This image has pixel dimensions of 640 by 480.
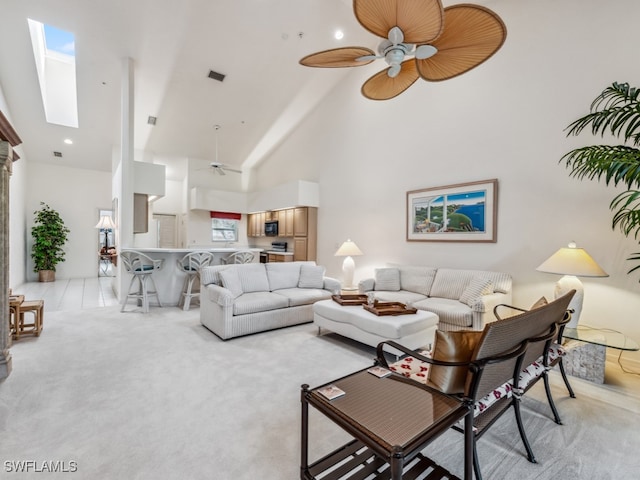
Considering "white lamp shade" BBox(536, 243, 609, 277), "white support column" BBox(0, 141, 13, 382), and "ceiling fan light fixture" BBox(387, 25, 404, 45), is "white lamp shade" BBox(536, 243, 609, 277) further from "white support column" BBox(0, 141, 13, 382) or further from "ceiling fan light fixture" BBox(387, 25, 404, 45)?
"white support column" BBox(0, 141, 13, 382)

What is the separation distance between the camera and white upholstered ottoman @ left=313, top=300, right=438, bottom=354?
2988 millimetres

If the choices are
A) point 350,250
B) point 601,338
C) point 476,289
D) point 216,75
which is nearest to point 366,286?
point 350,250

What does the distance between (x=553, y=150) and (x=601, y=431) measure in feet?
10.1

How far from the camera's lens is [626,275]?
10.4 feet

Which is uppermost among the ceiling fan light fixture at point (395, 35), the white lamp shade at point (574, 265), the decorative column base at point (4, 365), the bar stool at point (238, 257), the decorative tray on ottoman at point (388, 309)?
the ceiling fan light fixture at point (395, 35)

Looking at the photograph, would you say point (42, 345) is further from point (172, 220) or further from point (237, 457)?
point (172, 220)

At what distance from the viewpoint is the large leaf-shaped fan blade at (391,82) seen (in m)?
2.58

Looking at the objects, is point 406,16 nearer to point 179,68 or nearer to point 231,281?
point 231,281

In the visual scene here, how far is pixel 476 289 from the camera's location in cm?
378

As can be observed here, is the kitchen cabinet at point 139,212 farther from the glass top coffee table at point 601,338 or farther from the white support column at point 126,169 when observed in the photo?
the glass top coffee table at point 601,338

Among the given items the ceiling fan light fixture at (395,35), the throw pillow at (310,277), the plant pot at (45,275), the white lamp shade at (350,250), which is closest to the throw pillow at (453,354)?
the ceiling fan light fixture at (395,35)

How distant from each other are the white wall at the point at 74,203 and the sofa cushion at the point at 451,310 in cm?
921

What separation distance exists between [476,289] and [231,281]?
10.4 ft

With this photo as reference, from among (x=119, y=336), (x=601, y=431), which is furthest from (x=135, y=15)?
(x=601, y=431)
